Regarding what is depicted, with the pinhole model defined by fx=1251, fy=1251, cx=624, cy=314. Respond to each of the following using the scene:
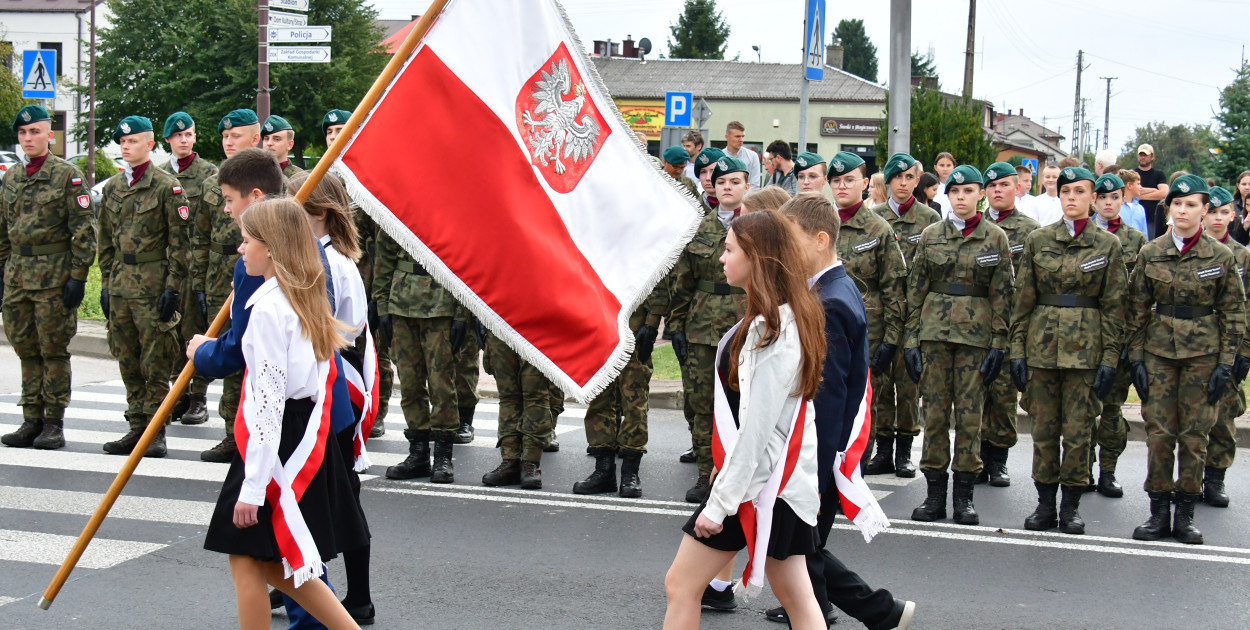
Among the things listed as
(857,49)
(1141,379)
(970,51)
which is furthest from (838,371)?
(857,49)

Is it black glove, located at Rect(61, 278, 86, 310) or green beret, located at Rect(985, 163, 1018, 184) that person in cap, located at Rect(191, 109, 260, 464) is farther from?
green beret, located at Rect(985, 163, 1018, 184)

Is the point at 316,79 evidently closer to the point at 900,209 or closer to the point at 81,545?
the point at 900,209

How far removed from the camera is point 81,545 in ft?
14.1

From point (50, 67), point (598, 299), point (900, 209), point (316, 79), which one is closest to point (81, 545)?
point (598, 299)

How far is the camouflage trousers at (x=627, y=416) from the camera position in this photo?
7652mm

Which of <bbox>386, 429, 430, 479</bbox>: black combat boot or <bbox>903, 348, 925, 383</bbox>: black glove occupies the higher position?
<bbox>903, 348, 925, 383</bbox>: black glove

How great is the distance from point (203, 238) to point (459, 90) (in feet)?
13.3

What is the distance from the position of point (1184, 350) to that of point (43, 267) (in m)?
7.23

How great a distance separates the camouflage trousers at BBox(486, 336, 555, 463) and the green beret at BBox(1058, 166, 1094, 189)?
10.8ft

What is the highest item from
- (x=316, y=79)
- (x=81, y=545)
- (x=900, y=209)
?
(x=316, y=79)

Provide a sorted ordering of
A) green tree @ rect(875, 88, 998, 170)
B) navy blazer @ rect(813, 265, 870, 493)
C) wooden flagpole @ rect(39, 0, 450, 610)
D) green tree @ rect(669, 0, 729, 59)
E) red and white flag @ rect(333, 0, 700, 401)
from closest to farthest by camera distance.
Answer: navy blazer @ rect(813, 265, 870, 493)
wooden flagpole @ rect(39, 0, 450, 610)
red and white flag @ rect(333, 0, 700, 401)
green tree @ rect(875, 88, 998, 170)
green tree @ rect(669, 0, 729, 59)

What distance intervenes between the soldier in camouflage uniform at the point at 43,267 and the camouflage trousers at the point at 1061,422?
6203mm

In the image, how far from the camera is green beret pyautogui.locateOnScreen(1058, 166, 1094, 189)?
7090 mm

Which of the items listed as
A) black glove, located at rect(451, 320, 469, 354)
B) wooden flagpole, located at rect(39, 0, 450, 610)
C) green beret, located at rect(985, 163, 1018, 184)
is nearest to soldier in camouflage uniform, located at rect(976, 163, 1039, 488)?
green beret, located at rect(985, 163, 1018, 184)
